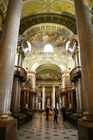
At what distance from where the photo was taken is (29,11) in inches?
436

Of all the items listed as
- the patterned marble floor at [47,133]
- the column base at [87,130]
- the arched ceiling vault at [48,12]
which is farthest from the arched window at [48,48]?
the column base at [87,130]

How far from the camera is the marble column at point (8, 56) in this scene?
3639mm

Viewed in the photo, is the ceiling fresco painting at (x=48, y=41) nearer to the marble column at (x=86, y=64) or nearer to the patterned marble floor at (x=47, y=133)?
the marble column at (x=86, y=64)

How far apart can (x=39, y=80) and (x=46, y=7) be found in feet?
74.5

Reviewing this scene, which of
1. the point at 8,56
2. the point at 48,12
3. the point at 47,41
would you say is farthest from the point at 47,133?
the point at 47,41

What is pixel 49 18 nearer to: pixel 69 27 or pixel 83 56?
pixel 69 27

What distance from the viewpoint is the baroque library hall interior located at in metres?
3.80

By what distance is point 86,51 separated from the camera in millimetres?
4027

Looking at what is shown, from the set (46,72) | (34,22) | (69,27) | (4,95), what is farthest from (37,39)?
(4,95)

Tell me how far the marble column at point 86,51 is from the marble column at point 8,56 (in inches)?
105

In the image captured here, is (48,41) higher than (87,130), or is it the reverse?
(48,41)

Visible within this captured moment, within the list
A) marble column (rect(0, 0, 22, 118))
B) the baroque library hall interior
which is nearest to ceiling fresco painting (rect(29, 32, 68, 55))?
the baroque library hall interior

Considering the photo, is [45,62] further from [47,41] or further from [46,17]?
[46,17]

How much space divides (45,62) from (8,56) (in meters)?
19.4
